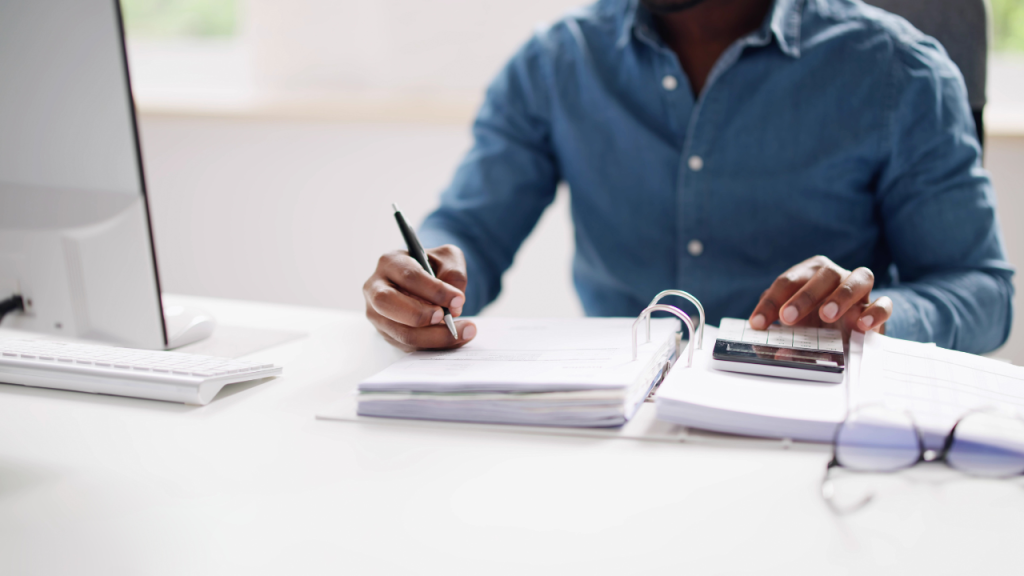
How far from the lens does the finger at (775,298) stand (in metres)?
0.71

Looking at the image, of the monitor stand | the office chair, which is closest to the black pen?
the monitor stand

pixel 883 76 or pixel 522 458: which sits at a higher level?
pixel 883 76

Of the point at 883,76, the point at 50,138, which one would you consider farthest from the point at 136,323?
the point at 883,76

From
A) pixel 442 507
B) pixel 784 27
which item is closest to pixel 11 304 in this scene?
pixel 442 507

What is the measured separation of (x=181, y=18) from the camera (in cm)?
237

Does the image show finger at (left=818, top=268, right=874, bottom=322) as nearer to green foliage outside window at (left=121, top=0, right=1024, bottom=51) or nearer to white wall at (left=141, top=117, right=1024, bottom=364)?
white wall at (left=141, top=117, right=1024, bottom=364)

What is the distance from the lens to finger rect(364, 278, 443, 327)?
2.35ft

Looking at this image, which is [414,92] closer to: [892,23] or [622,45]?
[622,45]

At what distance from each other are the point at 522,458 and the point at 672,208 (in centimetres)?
69

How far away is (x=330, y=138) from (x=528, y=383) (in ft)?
5.27

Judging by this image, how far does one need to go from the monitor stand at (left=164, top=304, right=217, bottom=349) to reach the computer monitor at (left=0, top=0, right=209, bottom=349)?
15 centimetres

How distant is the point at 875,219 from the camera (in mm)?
1095

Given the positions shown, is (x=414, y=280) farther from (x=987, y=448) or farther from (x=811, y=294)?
(x=987, y=448)

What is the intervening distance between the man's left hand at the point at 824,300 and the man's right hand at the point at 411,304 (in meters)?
0.30
